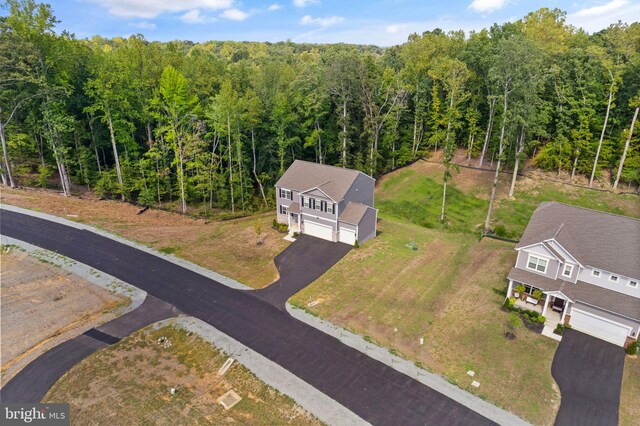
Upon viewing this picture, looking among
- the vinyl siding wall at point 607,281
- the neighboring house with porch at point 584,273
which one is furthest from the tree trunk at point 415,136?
the vinyl siding wall at point 607,281

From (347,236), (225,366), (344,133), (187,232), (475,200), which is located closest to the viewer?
(225,366)

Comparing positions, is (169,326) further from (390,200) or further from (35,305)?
(390,200)

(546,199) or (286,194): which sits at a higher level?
(286,194)

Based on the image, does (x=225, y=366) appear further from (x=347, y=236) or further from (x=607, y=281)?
(x=607, y=281)

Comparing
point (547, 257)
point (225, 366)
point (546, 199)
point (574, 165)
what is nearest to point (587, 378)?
point (547, 257)

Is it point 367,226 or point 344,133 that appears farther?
point 344,133

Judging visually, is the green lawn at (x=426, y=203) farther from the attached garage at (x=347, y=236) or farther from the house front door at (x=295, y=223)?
the house front door at (x=295, y=223)

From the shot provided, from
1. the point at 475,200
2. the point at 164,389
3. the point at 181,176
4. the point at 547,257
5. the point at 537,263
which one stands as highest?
the point at 181,176
